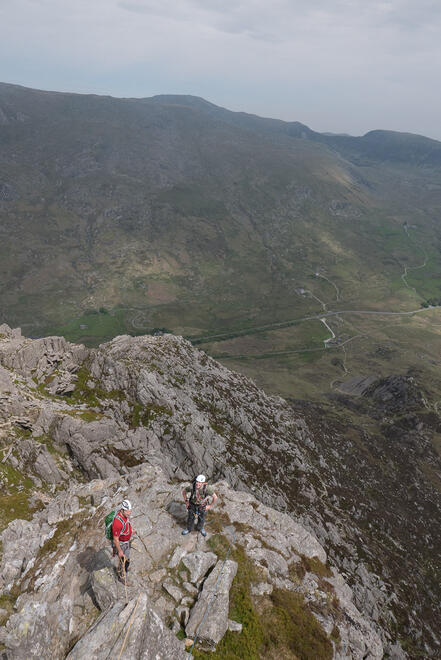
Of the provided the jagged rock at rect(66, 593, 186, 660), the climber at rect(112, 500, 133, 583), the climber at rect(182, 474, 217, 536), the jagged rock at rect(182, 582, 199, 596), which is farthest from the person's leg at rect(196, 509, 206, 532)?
the jagged rock at rect(66, 593, 186, 660)

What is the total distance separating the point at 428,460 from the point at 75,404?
113082 millimetres

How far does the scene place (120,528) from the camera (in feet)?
64.1

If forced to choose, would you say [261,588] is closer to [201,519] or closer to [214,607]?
[214,607]

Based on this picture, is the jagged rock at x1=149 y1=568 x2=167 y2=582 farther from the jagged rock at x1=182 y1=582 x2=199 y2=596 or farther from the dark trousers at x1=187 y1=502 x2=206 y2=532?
the dark trousers at x1=187 y1=502 x2=206 y2=532

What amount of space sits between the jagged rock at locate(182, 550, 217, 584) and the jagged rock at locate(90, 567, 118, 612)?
16.7ft

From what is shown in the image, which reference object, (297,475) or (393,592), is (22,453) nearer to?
(297,475)

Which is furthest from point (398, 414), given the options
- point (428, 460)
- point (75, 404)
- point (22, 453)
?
point (22, 453)

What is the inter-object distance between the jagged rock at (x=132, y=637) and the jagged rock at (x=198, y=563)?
13.4 feet

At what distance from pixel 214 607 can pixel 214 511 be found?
9319mm

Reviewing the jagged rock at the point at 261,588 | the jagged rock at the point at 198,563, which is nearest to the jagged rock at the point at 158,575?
the jagged rock at the point at 198,563

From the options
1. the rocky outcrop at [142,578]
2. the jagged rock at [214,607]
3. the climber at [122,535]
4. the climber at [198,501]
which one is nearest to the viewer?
the rocky outcrop at [142,578]

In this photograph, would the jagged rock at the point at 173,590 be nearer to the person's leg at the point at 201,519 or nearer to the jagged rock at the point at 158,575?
the jagged rock at the point at 158,575

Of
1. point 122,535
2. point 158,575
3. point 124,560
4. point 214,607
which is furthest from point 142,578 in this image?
point 214,607

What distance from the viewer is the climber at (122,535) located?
19328 millimetres
